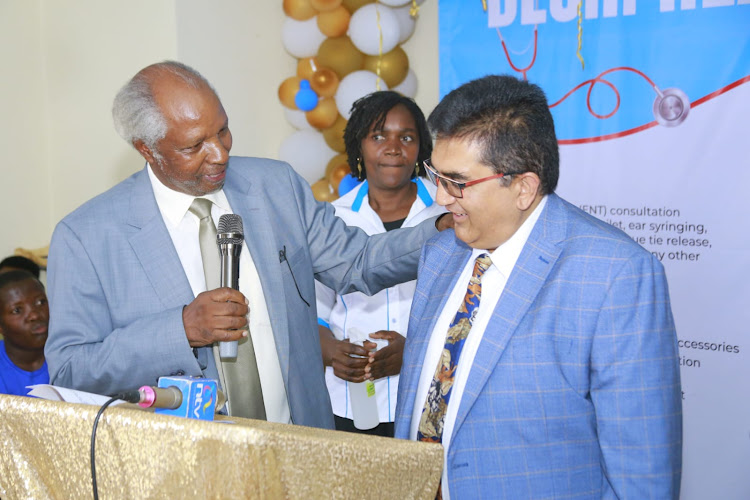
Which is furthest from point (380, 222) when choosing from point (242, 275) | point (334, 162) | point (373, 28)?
point (373, 28)

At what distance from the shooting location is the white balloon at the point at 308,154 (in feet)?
15.0

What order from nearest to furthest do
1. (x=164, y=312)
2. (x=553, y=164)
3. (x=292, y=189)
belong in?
(x=553, y=164) < (x=164, y=312) < (x=292, y=189)

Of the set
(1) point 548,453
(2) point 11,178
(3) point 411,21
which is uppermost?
(3) point 411,21

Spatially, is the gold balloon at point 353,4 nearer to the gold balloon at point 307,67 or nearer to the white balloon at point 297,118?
the gold balloon at point 307,67

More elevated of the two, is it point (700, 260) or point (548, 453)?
point (700, 260)

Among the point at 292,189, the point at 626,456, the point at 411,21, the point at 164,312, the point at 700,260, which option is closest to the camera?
the point at 626,456

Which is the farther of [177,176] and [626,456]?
[177,176]

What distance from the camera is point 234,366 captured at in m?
2.23

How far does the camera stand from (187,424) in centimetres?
113

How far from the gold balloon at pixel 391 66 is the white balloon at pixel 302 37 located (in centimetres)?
37

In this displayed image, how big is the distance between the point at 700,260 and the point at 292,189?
174cm

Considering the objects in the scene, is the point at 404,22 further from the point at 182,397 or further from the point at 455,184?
the point at 182,397

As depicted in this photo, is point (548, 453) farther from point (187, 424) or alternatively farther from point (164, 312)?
point (164, 312)

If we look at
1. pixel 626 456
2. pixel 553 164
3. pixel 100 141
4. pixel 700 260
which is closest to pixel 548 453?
pixel 626 456
